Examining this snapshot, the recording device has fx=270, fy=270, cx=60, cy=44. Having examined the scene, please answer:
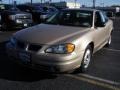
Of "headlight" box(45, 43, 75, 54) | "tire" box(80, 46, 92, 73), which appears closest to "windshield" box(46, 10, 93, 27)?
"tire" box(80, 46, 92, 73)

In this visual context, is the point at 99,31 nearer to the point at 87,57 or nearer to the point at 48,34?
the point at 87,57

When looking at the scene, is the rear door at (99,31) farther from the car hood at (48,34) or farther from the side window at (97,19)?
the car hood at (48,34)

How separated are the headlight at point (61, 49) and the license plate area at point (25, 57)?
0.41 meters

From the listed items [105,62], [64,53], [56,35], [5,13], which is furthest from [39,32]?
[5,13]

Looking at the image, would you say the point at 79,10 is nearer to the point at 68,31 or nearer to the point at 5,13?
the point at 68,31

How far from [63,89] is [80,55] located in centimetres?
99

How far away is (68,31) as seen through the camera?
645cm

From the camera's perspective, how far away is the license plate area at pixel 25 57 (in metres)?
5.71

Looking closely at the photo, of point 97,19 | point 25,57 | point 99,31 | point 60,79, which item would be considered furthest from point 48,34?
point 97,19

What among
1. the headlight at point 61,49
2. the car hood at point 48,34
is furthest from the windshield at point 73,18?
the headlight at point 61,49

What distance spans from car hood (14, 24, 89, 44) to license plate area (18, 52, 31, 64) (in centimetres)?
31

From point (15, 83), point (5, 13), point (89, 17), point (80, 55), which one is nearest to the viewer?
point (15, 83)

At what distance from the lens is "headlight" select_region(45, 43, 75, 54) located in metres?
5.66

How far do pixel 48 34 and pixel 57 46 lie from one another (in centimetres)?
60
